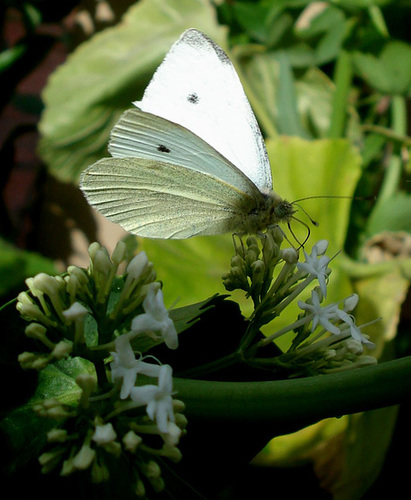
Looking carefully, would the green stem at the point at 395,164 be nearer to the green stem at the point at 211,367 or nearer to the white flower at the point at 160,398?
the green stem at the point at 211,367

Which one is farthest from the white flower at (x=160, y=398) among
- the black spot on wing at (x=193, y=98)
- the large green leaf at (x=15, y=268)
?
the large green leaf at (x=15, y=268)

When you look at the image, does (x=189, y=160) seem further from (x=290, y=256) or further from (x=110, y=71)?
(x=110, y=71)

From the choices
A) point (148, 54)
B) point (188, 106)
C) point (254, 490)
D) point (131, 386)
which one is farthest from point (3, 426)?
point (148, 54)

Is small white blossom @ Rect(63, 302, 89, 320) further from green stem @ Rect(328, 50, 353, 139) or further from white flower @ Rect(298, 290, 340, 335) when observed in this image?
green stem @ Rect(328, 50, 353, 139)

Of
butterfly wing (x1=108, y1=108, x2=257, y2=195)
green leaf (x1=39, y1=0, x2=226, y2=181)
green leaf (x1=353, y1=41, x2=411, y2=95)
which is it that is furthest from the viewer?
green leaf (x1=39, y1=0, x2=226, y2=181)

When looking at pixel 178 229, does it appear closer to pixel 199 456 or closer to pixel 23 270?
pixel 199 456

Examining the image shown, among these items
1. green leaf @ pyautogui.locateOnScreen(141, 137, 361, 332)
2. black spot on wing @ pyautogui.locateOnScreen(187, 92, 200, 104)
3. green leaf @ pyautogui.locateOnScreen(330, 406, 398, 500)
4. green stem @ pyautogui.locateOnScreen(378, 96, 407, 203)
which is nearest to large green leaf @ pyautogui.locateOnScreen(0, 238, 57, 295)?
green leaf @ pyautogui.locateOnScreen(141, 137, 361, 332)

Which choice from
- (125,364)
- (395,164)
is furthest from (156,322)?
(395,164)
